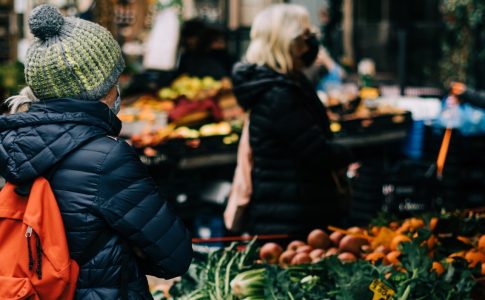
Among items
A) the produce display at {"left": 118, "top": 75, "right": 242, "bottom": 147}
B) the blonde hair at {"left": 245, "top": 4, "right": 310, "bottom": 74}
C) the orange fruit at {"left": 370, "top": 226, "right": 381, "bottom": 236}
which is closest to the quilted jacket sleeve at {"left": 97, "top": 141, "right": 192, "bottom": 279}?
the orange fruit at {"left": 370, "top": 226, "right": 381, "bottom": 236}

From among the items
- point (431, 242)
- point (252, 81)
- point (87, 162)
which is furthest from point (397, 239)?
point (87, 162)

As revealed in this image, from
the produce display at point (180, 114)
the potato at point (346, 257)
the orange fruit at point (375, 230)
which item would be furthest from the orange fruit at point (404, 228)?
the produce display at point (180, 114)

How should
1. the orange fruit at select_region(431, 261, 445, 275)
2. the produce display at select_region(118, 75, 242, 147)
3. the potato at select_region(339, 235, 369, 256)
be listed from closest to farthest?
the orange fruit at select_region(431, 261, 445, 275)
the potato at select_region(339, 235, 369, 256)
the produce display at select_region(118, 75, 242, 147)

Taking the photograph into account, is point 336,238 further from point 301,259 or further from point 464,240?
point 464,240

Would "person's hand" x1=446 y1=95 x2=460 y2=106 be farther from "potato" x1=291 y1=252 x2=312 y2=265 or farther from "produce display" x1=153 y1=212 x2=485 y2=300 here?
"potato" x1=291 y1=252 x2=312 y2=265

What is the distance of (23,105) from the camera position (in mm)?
2625

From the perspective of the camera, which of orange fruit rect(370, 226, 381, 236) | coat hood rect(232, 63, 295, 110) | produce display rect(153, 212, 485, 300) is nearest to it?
produce display rect(153, 212, 485, 300)

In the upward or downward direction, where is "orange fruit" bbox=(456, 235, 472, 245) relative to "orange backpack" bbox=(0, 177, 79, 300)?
downward

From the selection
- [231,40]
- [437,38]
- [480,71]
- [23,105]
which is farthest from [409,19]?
[23,105]

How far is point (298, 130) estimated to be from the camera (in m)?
4.20

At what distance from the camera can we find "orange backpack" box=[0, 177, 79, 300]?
2.26 meters

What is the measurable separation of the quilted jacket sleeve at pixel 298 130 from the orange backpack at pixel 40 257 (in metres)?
2.06

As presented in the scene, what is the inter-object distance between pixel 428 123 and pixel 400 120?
1.03ft

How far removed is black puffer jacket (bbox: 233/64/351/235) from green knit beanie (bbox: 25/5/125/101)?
188 centimetres
